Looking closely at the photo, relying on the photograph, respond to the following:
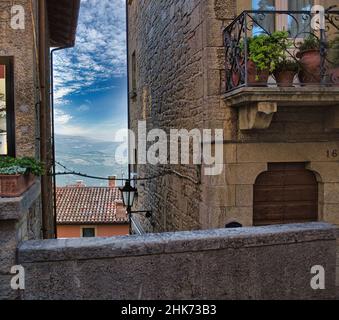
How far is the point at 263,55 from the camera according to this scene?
5.32 m

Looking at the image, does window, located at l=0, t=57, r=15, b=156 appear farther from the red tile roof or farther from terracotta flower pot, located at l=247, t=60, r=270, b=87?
the red tile roof

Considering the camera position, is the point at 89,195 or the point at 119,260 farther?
the point at 89,195

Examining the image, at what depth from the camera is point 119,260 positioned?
327 centimetres

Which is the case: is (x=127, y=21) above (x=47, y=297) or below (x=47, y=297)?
above

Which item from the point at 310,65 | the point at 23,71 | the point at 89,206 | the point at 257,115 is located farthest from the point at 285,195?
the point at 89,206

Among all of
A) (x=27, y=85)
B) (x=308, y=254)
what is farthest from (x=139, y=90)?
(x=308, y=254)

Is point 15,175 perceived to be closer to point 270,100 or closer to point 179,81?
point 270,100

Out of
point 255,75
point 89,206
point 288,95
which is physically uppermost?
point 255,75

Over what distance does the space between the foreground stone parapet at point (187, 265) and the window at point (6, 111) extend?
291 cm

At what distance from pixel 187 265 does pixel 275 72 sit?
10.0ft

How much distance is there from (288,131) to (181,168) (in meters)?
2.34

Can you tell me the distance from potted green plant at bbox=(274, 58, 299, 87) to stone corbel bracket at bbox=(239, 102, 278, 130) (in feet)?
1.10

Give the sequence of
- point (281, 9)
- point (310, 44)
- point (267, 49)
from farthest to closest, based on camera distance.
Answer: point (281, 9)
point (310, 44)
point (267, 49)
